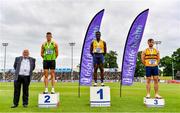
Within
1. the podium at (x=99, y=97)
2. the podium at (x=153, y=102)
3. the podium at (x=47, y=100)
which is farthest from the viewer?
the podium at (x=153, y=102)

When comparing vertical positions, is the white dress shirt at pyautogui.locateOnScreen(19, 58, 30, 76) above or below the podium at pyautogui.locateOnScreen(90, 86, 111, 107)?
above

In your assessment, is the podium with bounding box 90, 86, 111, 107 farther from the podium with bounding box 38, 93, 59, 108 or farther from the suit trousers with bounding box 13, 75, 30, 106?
the suit trousers with bounding box 13, 75, 30, 106

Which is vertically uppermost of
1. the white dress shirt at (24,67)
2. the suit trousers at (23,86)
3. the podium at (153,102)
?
the white dress shirt at (24,67)

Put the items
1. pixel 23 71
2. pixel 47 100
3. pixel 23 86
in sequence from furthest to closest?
pixel 23 86, pixel 23 71, pixel 47 100

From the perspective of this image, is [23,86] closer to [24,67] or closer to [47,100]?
[24,67]

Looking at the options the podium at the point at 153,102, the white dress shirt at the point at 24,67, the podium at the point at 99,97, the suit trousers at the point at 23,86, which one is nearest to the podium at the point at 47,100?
the suit trousers at the point at 23,86

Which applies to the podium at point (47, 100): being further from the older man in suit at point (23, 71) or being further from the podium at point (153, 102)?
the podium at point (153, 102)

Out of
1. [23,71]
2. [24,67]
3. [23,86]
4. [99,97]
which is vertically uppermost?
[24,67]

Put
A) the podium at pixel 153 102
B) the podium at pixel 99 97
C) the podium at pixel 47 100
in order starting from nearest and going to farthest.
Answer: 1. the podium at pixel 47 100
2. the podium at pixel 99 97
3. the podium at pixel 153 102

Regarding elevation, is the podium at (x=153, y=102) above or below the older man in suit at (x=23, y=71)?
below

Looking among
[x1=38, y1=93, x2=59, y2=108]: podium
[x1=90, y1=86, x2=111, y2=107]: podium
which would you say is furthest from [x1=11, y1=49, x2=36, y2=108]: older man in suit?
[x1=90, y1=86, x2=111, y2=107]: podium

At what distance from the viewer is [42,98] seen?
1175cm

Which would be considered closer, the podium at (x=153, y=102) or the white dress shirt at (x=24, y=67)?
the white dress shirt at (x=24, y=67)

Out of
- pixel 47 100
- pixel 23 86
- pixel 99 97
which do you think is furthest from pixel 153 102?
pixel 23 86
